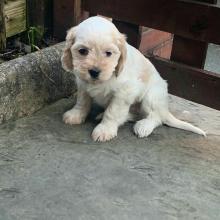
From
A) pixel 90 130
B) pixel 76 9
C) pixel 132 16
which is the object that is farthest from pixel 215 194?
pixel 76 9

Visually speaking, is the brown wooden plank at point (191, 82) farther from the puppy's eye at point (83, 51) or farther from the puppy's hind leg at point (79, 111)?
the puppy's eye at point (83, 51)

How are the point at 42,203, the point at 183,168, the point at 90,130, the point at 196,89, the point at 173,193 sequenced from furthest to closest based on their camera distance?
the point at 196,89
the point at 90,130
the point at 183,168
the point at 173,193
the point at 42,203

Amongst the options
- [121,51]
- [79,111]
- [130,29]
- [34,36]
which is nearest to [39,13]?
[34,36]

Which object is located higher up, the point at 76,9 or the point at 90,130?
the point at 76,9

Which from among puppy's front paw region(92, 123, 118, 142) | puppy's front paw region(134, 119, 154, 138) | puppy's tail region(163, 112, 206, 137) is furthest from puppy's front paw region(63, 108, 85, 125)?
puppy's tail region(163, 112, 206, 137)

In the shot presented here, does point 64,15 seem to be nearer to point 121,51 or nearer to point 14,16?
point 14,16

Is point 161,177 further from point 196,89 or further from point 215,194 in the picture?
point 196,89

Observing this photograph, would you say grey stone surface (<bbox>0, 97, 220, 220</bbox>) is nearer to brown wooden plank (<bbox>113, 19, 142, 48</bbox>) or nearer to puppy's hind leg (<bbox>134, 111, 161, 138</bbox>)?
puppy's hind leg (<bbox>134, 111, 161, 138</bbox>)
